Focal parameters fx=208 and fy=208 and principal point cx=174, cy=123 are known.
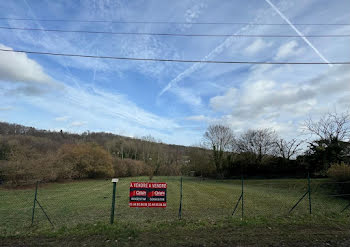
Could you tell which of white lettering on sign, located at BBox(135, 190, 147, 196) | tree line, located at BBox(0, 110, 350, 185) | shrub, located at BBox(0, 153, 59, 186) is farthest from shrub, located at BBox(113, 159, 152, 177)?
white lettering on sign, located at BBox(135, 190, 147, 196)

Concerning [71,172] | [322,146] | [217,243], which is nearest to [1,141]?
[71,172]

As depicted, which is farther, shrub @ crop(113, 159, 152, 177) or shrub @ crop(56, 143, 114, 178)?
shrub @ crop(113, 159, 152, 177)

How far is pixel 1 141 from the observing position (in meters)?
32.3

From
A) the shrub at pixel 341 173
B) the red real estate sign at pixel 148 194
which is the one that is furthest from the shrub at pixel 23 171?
the shrub at pixel 341 173

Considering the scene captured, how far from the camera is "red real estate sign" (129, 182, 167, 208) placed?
709 centimetres

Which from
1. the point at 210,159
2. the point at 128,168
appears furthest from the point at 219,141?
the point at 128,168

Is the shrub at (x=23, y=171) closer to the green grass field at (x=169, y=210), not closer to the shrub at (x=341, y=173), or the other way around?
the green grass field at (x=169, y=210)

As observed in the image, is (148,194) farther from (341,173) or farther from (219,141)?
(219,141)

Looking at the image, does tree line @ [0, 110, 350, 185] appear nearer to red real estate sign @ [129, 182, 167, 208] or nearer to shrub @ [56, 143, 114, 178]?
shrub @ [56, 143, 114, 178]

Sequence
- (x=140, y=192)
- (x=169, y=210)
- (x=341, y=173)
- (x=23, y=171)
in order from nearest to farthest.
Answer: (x=140, y=192), (x=169, y=210), (x=341, y=173), (x=23, y=171)

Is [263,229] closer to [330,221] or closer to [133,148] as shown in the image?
[330,221]

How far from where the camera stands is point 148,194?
7164 millimetres

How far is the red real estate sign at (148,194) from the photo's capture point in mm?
7086

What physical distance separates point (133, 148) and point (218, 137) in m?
38.9
